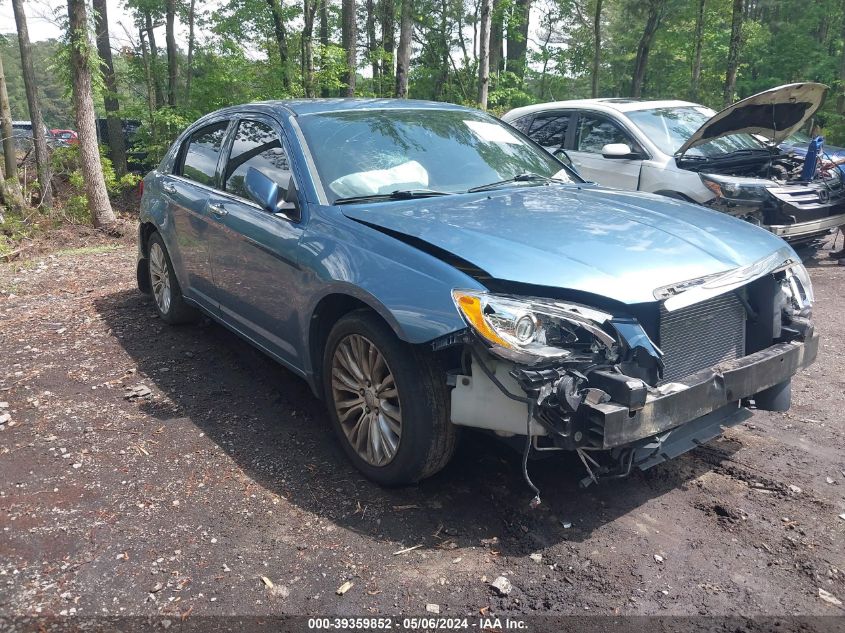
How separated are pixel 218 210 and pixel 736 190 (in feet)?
17.3

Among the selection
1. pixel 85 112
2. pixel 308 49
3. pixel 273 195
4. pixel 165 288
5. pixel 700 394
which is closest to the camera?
pixel 700 394

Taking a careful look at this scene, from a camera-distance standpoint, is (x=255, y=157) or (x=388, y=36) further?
(x=388, y=36)

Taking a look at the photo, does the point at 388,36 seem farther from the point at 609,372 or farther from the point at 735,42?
the point at 609,372

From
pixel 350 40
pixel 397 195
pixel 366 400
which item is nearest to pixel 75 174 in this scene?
pixel 350 40

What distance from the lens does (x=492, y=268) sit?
293 cm

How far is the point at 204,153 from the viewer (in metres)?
5.31

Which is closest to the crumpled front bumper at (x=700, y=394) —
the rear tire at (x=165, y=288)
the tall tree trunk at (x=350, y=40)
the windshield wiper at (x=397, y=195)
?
the windshield wiper at (x=397, y=195)

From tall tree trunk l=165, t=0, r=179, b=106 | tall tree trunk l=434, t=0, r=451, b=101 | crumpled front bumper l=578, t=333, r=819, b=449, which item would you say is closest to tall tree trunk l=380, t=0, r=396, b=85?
tall tree trunk l=434, t=0, r=451, b=101

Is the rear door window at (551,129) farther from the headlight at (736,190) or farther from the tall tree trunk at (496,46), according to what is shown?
the tall tree trunk at (496,46)

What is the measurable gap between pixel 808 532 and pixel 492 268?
1825 millimetres

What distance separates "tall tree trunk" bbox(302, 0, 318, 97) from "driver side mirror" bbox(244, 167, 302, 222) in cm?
1225

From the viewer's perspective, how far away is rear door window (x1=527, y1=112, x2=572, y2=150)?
28.8 feet

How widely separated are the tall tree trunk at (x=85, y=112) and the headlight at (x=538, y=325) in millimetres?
10352

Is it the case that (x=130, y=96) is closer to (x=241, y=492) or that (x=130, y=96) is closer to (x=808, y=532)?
(x=241, y=492)
